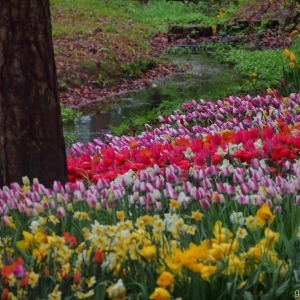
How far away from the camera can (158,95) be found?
12805 millimetres

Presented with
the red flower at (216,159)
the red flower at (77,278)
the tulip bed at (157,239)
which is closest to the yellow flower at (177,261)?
the tulip bed at (157,239)

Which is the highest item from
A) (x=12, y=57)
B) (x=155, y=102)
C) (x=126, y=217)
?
(x=12, y=57)

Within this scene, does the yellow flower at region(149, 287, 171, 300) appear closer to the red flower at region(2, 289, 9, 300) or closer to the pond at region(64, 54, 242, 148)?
the red flower at region(2, 289, 9, 300)

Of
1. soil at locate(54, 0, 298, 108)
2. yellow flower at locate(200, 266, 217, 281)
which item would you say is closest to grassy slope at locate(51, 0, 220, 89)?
soil at locate(54, 0, 298, 108)

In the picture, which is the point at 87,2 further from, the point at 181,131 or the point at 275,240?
the point at 275,240

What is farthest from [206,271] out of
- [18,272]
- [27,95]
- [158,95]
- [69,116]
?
[158,95]

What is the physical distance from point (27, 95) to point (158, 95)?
8.48 metres

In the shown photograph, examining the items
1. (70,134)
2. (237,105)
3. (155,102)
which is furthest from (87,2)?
(237,105)

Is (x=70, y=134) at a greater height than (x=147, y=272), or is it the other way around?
(x=147, y=272)

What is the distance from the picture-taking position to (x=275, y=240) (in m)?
2.84

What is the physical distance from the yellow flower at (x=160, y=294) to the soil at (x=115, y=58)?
9.69 m

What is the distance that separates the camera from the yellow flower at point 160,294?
250 centimetres

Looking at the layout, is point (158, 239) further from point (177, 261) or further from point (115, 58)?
point (115, 58)

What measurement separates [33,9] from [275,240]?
2.36 meters
